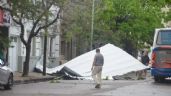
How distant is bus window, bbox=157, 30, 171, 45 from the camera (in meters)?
32.2

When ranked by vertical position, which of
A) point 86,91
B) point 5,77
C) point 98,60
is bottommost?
point 86,91

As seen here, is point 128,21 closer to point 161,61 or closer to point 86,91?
point 161,61

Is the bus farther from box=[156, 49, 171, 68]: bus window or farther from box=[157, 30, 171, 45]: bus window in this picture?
box=[157, 30, 171, 45]: bus window

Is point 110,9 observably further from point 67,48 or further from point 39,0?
point 39,0

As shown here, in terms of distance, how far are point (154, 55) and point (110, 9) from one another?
26.0 meters

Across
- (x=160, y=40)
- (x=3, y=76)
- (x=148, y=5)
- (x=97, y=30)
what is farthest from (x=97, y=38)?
(x=3, y=76)

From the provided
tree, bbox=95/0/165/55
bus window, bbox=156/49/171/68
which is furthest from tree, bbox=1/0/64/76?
tree, bbox=95/0/165/55

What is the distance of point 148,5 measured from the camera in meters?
60.8

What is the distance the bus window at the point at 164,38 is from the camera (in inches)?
Answer: 1267

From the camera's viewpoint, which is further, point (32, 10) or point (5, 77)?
point (32, 10)

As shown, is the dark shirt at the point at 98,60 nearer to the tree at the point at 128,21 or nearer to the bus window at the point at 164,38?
the bus window at the point at 164,38

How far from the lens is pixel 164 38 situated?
3231 centimetres

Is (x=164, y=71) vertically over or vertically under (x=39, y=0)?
under

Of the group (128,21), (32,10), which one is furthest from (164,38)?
(128,21)
